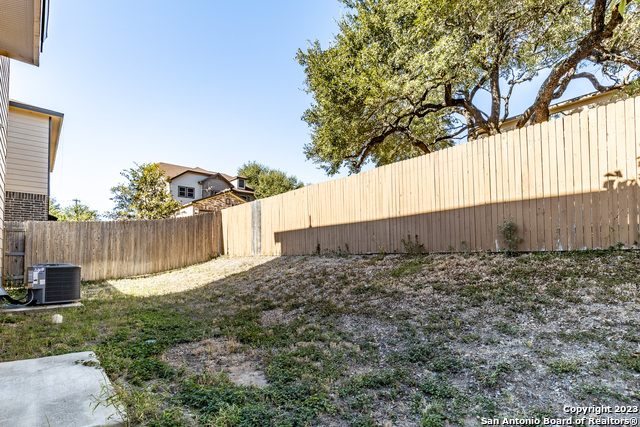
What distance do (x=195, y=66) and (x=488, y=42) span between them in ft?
31.7

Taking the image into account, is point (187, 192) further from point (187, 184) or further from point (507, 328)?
point (507, 328)

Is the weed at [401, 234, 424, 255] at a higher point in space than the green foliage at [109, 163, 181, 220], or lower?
lower

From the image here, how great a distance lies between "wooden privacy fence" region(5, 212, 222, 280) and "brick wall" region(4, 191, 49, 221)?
1763mm

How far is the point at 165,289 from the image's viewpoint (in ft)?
26.0

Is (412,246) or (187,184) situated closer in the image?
(412,246)

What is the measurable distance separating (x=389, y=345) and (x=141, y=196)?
18789 millimetres

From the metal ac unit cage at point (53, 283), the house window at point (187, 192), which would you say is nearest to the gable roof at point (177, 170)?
the house window at point (187, 192)

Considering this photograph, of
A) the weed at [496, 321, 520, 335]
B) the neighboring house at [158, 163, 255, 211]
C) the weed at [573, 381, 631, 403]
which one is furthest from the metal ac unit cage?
the neighboring house at [158, 163, 255, 211]

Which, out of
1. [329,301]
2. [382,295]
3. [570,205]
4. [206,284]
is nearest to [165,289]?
[206,284]

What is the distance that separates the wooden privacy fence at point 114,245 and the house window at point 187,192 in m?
16.2

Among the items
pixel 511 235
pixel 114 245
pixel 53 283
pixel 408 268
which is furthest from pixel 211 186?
pixel 511 235

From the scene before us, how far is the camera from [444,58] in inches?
305

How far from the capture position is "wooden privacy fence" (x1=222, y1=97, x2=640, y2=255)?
4.26 m

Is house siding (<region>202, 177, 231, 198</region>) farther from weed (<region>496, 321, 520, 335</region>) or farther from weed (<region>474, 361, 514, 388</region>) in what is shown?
weed (<region>474, 361, 514, 388</region>)
